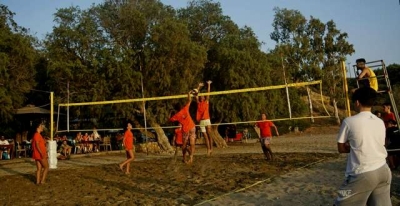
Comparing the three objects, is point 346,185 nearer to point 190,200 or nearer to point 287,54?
point 190,200

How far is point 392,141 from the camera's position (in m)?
7.71

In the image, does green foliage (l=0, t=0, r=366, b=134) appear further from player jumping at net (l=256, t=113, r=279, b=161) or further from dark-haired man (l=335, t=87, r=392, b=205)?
dark-haired man (l=335, t=87, r=392, b=205)

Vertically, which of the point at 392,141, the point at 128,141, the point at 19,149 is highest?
the point at 19,149

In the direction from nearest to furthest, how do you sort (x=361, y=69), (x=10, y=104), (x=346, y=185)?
(x=346, y=185), (x=361, y=69), (x=10, y=104)

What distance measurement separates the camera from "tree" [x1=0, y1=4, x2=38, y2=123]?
16.2 metres

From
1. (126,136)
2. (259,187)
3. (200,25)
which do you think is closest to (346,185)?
(259,187)

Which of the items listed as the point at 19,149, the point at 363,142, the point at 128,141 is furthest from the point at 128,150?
the point at 19,149

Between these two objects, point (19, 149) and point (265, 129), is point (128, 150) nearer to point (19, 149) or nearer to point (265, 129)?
point (265, 129)

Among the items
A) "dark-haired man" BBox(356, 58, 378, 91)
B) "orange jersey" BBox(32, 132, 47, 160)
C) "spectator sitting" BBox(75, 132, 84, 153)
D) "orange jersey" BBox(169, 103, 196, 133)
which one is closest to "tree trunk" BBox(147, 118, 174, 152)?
"spectator sitting" BBox(75, 132, 84, 153)

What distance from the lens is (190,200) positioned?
7.02 metres

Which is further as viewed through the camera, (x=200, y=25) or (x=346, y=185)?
(x=200, y=25)

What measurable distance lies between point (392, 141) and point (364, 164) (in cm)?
461

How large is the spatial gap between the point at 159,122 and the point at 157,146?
1451 millimetres

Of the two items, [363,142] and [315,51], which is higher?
[315,51]
